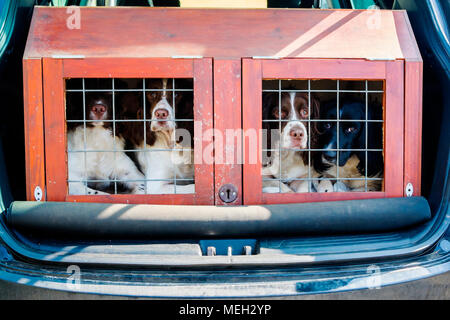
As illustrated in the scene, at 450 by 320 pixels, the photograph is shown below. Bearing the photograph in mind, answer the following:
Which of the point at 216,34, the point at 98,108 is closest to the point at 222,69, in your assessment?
the point at 216,34

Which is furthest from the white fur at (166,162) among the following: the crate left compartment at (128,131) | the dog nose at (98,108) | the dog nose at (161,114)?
the dog nose at (98,108)

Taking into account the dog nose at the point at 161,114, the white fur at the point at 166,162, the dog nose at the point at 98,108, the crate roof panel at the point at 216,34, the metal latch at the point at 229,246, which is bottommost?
the metal latch at the point at 229,246

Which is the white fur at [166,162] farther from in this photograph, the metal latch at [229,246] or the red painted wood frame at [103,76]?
the metal latch at [229,246]

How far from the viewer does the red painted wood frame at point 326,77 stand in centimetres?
166

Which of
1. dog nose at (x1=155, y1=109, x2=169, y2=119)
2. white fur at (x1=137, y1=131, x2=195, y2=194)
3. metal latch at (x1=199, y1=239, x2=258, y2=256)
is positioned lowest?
metal latch at (x1=199, y1=239, x2=258, y2=256)

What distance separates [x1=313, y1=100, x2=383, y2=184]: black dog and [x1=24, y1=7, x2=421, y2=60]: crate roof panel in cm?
45

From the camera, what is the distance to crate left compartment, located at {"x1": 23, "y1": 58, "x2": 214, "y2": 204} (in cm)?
163

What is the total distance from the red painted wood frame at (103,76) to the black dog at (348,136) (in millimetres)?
767

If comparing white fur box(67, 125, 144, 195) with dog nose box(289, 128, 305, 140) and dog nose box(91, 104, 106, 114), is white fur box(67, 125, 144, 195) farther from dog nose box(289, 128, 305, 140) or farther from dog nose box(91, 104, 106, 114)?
dog nose box(289, 128, 305, 140)

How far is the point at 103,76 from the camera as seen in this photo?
1.64 meters

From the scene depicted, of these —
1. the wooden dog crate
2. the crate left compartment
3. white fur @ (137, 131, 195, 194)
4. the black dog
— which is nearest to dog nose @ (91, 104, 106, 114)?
the crate left compartment

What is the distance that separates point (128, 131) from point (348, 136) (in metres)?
1.23

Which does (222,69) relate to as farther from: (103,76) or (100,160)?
(100,160)

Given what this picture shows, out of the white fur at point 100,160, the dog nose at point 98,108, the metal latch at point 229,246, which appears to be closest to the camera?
the metal latch at point 229,246
